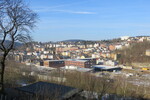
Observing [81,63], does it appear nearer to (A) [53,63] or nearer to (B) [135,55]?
(A) [53,63]

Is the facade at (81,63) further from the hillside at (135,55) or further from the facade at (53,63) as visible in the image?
the hillside at (135,55)

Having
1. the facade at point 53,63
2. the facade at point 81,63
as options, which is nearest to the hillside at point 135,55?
the facade at point 81,63

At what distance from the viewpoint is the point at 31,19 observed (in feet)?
16.6

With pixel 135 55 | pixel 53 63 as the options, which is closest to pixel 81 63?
pixel 53 63

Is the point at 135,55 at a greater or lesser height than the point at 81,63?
greater

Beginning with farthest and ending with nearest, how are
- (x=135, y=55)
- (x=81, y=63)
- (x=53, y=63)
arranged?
(x=135, y=55) → (x=53, y=63) → (x=81, y=63)

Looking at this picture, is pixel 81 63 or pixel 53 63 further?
pixel 53 63

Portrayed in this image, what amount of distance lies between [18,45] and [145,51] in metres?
39.0

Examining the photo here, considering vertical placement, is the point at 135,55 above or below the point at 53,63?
above

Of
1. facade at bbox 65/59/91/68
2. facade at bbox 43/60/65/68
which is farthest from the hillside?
facade at bbox 43/60/65/68

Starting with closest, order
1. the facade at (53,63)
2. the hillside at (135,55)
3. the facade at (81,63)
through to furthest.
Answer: the facade at (81,63), the facade at (53,63), the hillside at (135,55)

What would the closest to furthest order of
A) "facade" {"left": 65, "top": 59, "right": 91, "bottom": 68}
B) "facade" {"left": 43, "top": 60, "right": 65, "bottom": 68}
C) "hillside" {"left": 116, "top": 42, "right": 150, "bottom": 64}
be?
1. "facade" {"left": 65, "top": 59, "right": 91, "bottom": 68}
2. "facade" {"left": 43, "top": 60, "right": 65, "bottom": 68}
3. "hillside" {"left": 116, "top": 42, "right": 150, "bottom": 64}

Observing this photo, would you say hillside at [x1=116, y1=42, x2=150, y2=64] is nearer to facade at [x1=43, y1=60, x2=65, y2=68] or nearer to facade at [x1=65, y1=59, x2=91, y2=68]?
facade at [x1=65, y1=59, x2=91, y2=68]

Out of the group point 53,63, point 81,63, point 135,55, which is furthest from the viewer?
point 135,55
